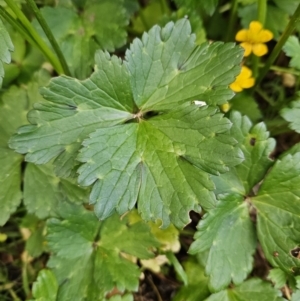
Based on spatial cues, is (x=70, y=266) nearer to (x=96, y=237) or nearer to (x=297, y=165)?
(x=96, y=237)

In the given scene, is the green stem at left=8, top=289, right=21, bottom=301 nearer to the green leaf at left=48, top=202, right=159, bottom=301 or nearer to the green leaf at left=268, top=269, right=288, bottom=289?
the green leaf at left=48, top=202, right=159, bottom=301

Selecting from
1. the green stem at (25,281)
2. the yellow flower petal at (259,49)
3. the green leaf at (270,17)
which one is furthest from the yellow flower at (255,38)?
the green stem at (25,281)

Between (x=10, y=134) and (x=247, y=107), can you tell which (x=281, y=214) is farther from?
(x=10, y=134)

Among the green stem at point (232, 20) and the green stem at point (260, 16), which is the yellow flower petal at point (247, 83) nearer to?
the green stem at point (260, 16)

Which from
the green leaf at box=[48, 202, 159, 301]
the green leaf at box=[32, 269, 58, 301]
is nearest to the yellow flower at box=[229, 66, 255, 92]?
the green leaf at box=[48, 202, 159, 301]

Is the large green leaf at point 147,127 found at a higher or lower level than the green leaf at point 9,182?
higher

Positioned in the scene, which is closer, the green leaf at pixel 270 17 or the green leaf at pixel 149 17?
the green leaf at pixel 270 17
